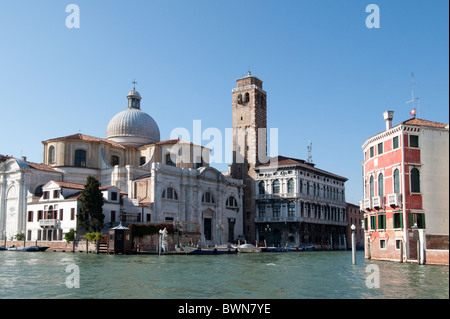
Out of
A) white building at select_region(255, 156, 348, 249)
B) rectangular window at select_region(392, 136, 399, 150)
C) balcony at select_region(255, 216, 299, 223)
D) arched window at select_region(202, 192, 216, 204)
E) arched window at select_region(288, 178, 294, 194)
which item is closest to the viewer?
rectangular window at select_region(392, 136, 399, 150)

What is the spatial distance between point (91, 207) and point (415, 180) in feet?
82.3

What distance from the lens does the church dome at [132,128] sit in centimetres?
5700

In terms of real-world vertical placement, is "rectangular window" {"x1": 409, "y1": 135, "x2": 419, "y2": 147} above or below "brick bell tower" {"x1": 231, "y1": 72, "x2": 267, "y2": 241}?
below

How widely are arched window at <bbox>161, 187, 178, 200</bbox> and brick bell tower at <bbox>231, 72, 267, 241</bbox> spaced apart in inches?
457

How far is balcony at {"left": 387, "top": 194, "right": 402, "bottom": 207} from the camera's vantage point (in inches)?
968

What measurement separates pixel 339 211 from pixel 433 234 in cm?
4171

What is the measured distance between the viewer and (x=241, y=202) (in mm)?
56656

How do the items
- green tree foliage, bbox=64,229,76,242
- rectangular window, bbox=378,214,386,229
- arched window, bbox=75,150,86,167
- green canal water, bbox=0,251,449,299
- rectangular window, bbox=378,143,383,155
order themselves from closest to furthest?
1. green canal water, bbox=0,251,449,299
2. rectangular window, bbox=378,214,386,229
3. rectangular window, bbox=378,143,383,155
4. green tree foliage, bbox=64,229,76,242
5. arched window, bbox=75,150,86,167

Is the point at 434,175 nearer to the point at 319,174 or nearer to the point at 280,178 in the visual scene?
the point at 280,178

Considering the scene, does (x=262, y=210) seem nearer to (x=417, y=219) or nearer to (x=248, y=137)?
(x=248, y=137)

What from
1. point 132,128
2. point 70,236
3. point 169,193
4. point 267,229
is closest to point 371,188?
point 70,236

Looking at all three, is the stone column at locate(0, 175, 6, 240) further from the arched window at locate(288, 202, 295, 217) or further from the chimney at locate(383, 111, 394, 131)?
the chimney at locate(383, 111, 394, 131)

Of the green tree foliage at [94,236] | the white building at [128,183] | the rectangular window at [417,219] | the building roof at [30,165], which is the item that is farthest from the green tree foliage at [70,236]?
the rectangular window at [417,219]

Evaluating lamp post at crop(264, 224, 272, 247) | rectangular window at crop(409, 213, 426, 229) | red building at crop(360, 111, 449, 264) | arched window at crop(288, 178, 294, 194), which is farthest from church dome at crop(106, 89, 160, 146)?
rectangular window at crop(409, 213, 426, 229)
